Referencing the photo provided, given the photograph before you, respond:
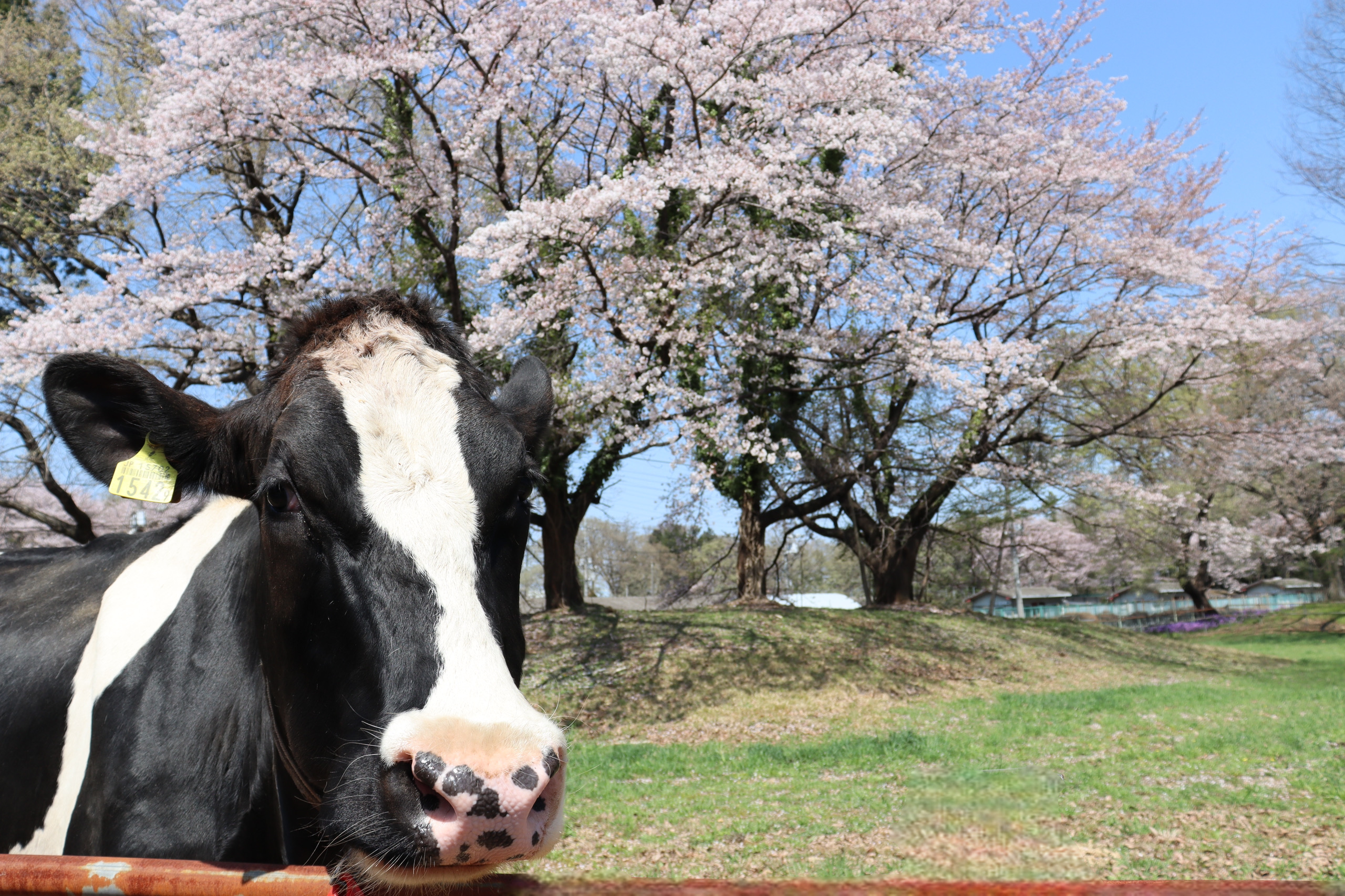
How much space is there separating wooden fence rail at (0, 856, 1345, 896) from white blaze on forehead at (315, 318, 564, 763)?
0.29 m

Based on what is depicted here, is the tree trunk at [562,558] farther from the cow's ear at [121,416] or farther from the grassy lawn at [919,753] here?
the cow's ear at [121,416]

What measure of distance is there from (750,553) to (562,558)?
4664 millimetres

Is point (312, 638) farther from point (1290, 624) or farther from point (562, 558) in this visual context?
point (1290, 624)

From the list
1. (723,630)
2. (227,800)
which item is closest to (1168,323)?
(723,630)

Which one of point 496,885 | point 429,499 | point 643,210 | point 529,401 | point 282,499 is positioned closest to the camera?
point 496,885

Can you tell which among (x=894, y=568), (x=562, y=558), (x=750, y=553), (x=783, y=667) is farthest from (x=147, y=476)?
(x=894, y=568)

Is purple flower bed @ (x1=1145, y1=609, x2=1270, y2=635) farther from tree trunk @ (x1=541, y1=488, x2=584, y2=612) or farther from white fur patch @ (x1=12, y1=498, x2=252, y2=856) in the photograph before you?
white fur patch @ (x1=12, y1=498, x2=252, y2=856)

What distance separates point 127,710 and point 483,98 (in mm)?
11609

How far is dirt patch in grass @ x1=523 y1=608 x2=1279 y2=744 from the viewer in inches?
447

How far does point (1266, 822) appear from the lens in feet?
18.8

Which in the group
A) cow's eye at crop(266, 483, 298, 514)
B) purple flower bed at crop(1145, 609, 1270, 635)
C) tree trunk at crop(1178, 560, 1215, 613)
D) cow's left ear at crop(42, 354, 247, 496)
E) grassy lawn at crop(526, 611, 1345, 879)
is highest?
cow's left ear at crop(42, 354, 247, 496)

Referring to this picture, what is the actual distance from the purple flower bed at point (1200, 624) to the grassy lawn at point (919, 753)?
19379mm

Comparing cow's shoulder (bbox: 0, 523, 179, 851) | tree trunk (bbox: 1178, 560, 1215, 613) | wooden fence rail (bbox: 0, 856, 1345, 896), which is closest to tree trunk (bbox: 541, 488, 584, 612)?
cow's shoulder (bbox: 0, 523, 179, 851)

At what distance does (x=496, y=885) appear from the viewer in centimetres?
113
